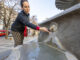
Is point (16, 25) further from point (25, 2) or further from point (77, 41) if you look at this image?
point (77, 41)

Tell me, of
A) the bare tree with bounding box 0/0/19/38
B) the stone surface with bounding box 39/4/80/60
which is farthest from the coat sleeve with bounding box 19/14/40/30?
the bare tree with bounding box 0/0/19/38

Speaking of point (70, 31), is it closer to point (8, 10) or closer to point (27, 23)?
point (27, 23)

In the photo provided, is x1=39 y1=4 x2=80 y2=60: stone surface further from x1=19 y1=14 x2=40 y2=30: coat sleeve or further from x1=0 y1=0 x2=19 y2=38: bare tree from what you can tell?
x1=0 y1=0 x2=19 y2=38: bare tree

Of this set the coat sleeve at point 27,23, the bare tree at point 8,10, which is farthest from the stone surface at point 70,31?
the bare tree at point 8,10

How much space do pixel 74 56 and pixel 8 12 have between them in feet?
63.2

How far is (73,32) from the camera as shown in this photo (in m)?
1.71

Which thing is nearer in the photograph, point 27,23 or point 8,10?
point 27,23

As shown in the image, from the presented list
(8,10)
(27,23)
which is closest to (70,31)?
(27,23)

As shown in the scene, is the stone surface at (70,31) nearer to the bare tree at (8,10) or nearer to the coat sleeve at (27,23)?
the coat sleeve at (27,23)

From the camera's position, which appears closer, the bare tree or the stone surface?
the stone surface

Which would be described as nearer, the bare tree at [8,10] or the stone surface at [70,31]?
the stone surface at [70,31]

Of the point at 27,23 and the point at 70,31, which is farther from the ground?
the point at 27,23

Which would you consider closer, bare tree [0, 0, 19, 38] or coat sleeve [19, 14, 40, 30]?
coat sleeve [19, 14, 40, 30]

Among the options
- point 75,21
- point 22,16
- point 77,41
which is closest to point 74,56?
point 77,41
